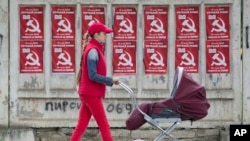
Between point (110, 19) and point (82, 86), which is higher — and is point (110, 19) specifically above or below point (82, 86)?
above

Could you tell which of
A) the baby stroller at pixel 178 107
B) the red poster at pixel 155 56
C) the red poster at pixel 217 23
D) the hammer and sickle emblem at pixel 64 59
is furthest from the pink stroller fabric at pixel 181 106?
the hammer and sickle emblem at pixel 64 59

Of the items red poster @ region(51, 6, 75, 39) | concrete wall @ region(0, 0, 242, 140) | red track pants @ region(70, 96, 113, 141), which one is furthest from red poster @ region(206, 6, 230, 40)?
red track pants @ region(70, 96, 113, 141)

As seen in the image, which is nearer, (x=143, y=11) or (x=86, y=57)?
(x=86, y=57)

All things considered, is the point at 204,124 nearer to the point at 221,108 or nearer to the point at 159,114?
the point at 221,108

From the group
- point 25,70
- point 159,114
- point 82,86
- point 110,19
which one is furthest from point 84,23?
point 159,114

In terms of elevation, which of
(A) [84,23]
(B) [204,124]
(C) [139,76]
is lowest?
(B) [204,124]

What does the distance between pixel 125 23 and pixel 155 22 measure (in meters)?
0.44

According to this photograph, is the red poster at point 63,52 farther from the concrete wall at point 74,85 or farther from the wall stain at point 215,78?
the wall stain at point 215,78

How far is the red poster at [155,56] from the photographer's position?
1115 cm

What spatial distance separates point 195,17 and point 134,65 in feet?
3.72

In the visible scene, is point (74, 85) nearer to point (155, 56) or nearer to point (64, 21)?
point (64, 21)

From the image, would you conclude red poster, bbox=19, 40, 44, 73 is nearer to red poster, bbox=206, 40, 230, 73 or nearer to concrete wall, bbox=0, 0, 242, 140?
concrete wall, bbox=0, 0, 242, 140

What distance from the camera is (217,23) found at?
1116 cm

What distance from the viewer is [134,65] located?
440 inches
